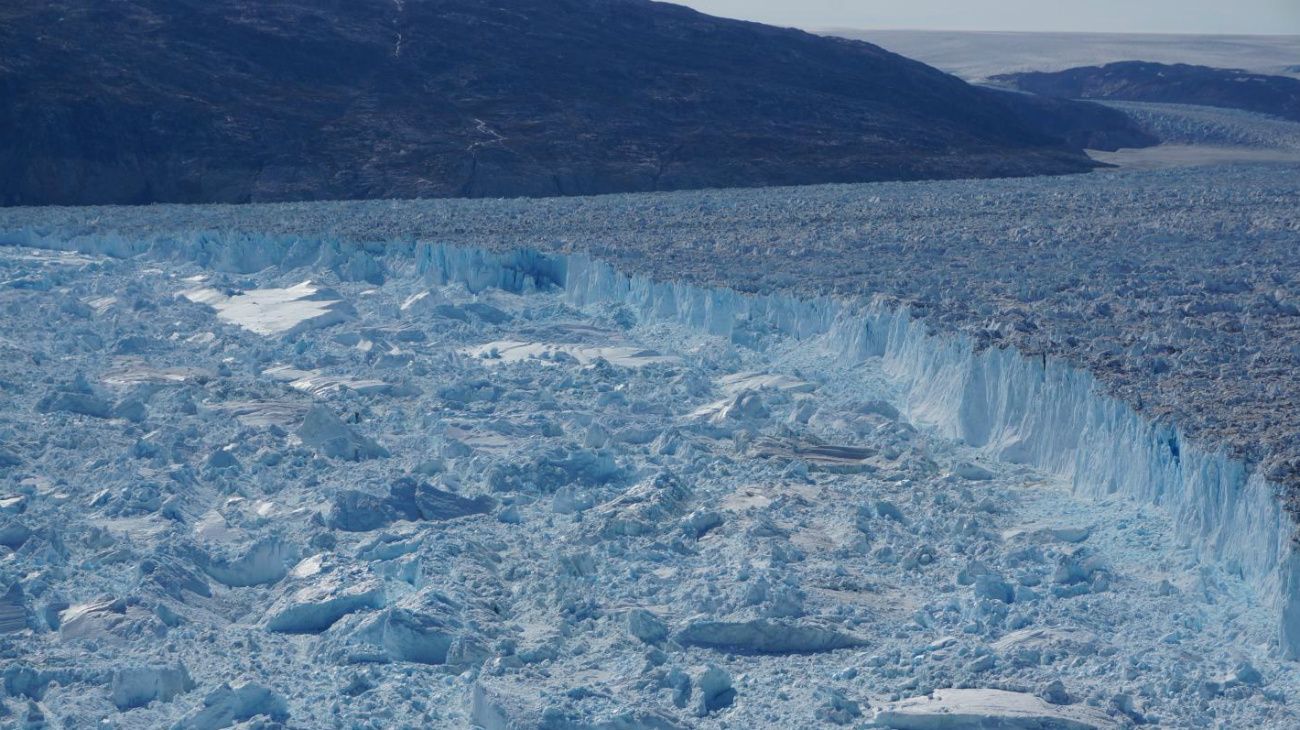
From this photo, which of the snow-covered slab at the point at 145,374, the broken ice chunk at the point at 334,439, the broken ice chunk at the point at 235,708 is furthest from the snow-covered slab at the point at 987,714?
the snow-covered slab at the point at 145,374

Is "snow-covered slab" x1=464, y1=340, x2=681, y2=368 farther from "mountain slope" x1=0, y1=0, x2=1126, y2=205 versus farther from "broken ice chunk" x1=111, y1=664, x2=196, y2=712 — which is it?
"mountain slope" x1=0, y1=0, x2=1126, y2=205

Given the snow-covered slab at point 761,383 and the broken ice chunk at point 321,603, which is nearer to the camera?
the broken ice chunk at point 321,603

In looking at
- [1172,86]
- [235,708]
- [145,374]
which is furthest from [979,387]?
[1172,86]

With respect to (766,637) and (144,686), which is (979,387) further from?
(144,686)

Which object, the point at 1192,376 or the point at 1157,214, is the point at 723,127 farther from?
the point at 1192,376

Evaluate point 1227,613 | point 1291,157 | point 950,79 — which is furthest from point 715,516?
point 950,79

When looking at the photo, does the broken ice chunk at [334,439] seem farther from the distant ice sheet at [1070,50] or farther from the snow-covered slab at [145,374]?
the distant ice sheet at [1070,50]
